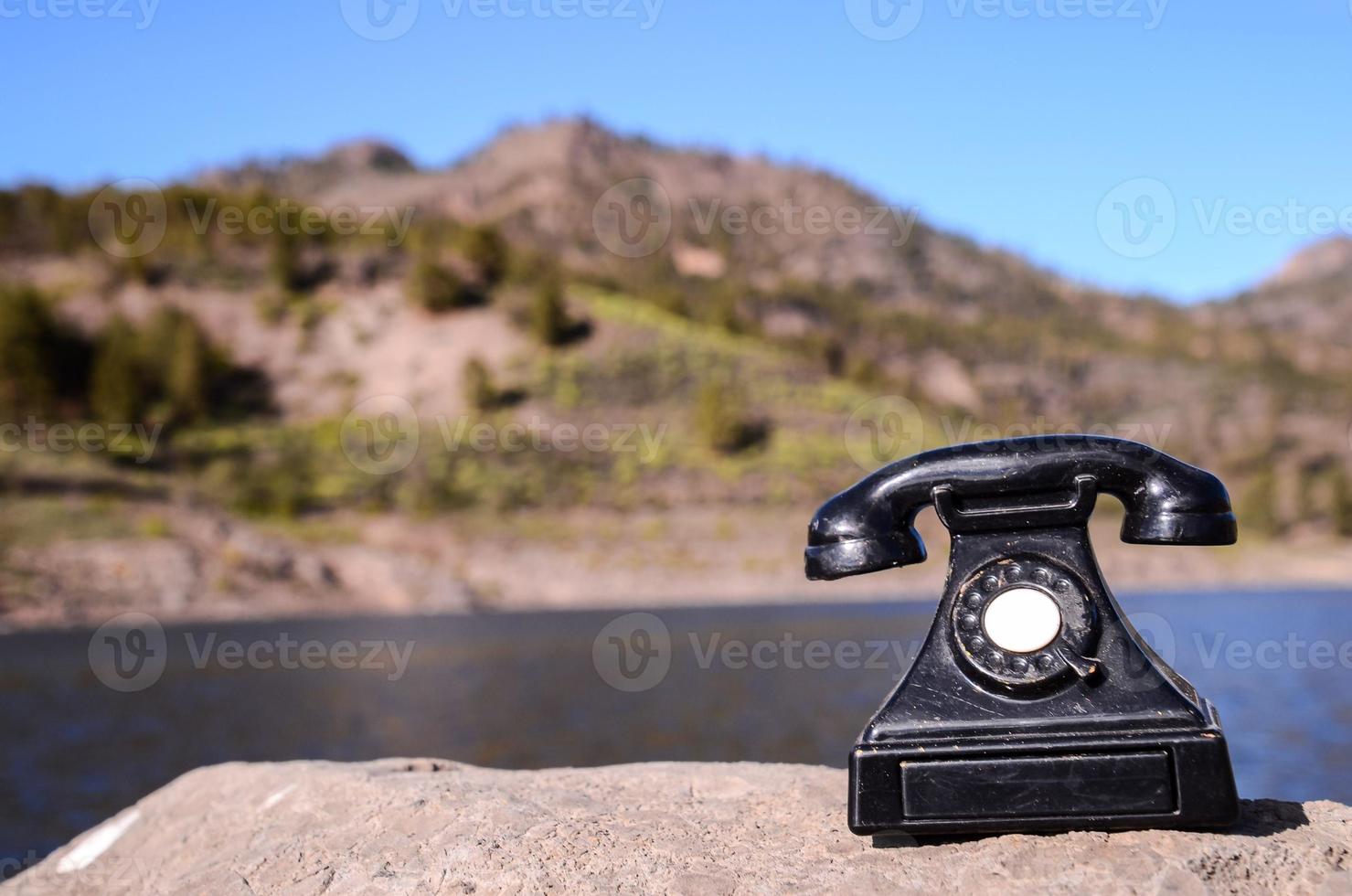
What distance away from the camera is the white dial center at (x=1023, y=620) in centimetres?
289

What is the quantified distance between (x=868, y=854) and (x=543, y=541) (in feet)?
121

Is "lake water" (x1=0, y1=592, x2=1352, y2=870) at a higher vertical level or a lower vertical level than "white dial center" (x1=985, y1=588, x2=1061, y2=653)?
lower

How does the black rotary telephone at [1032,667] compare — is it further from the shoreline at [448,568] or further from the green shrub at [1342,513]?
the green shrub at [1342,513]

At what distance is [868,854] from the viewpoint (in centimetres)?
289

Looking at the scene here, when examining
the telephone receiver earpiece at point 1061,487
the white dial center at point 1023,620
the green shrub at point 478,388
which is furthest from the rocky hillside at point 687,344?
the white dial center at point 1023,620

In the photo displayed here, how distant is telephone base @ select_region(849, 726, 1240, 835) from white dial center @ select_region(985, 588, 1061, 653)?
23cm

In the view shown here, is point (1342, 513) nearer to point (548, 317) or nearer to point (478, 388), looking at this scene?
point (548, 317)

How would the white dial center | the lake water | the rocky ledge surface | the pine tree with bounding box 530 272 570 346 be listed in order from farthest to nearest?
the pine tree with bounding box 530 272 570 346 → the lake water → the white dial center → the rocky ledge surface

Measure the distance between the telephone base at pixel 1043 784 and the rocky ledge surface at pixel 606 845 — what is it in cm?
6

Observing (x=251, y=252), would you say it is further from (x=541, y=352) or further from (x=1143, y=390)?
(x=1143, y=390)

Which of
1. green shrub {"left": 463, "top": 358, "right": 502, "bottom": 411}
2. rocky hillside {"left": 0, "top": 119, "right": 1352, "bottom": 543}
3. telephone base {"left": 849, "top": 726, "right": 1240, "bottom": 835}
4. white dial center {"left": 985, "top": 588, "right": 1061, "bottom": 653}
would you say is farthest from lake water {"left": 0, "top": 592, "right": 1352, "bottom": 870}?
green shrub {"left": 463, "top": 358, "right": 502, "bottom": 411}

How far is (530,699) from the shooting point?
49.2 feet

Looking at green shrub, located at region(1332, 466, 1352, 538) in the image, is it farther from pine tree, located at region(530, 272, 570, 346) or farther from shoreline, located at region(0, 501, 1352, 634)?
pine tree, located at region(530, 272, 570, 346)

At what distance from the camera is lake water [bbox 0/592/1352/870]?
10.0m
